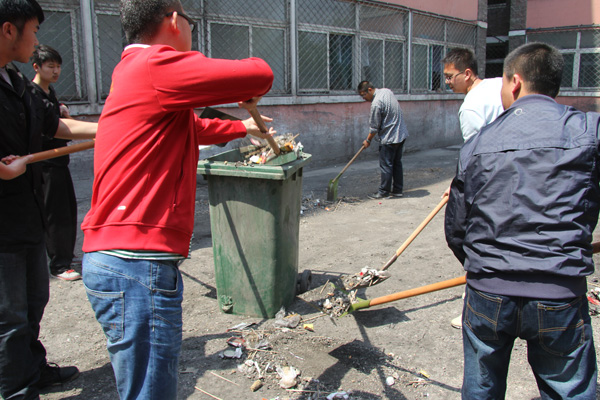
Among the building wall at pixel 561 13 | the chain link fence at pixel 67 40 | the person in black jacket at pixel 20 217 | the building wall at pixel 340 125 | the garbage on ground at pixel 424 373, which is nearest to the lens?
the person in black jacket at pixel 20 217

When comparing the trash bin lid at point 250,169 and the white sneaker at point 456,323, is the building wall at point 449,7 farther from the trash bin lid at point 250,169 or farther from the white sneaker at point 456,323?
the white sneaker at point 456,323

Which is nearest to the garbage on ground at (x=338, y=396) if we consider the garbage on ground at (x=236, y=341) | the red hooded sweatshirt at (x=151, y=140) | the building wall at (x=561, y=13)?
the garbage on ground at (x=236, y=341)

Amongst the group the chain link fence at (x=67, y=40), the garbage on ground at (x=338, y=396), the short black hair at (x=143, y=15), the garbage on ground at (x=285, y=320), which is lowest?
the garbage on ground at (x=338, y=396)

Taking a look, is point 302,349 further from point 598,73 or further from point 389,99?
point 598,73

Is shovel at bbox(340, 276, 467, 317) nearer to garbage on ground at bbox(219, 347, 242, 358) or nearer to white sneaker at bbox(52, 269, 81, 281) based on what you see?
garbage on ground at bbox(219, 347, 242, 358)

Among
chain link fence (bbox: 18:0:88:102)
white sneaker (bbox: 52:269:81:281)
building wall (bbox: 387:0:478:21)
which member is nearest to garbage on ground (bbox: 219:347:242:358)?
white sneaker (bbox: 52:269:81:281)

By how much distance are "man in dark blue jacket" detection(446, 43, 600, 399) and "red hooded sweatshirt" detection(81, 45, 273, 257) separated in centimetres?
94

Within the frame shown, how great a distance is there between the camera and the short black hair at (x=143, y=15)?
1712 mm

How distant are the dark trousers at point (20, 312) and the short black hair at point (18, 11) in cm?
Answer: 107

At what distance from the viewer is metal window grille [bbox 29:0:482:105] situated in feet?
22.7

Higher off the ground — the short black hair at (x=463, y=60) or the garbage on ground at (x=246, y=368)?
the short black hair at (x=463, y=60)

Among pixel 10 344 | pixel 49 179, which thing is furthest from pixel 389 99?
pixel 10 344

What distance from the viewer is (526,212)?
5.70 ft

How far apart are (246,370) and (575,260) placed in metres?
2.05
